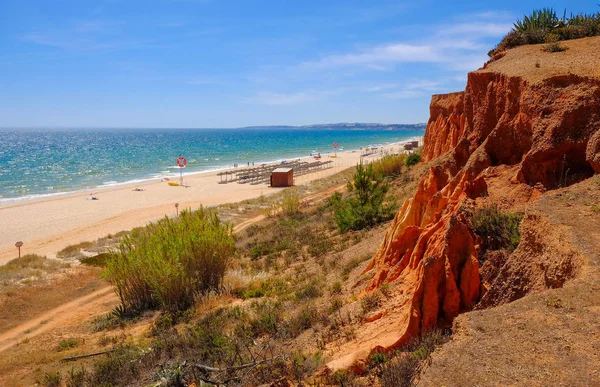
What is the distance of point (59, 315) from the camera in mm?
13352

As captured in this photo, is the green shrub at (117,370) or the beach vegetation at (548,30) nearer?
the green shrub at (117,370)

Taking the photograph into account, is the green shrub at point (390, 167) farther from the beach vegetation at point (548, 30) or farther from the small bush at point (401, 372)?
the small bush at point (401, 372)

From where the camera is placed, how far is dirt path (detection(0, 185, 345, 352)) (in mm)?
11914

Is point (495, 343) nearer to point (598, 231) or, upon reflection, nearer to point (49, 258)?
point (598, 231)

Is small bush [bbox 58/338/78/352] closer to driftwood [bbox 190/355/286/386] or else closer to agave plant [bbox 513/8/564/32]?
driftwood [bbox 190/355/286/386]

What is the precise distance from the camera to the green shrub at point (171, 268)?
38.9ft

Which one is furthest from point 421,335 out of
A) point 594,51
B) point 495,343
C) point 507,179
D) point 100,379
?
point 594,51

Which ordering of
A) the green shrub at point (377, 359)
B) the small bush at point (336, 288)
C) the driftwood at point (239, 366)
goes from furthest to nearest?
the small bush at point (336, 288) < the driftwood at point (239, 366) < the green shrub at point (377, 359)

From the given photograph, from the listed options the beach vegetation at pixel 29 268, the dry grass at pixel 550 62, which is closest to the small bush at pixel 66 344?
the beach vegetation at pixel 29 268

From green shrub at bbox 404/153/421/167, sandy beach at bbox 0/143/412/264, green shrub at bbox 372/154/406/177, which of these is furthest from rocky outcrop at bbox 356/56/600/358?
sandy beach at bbox 0/143/412/264

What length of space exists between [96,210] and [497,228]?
32408mm

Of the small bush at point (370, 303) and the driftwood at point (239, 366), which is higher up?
the small bush at point (370, 303)

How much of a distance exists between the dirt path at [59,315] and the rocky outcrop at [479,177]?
8.92m

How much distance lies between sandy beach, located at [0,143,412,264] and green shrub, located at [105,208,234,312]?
1076 cm
